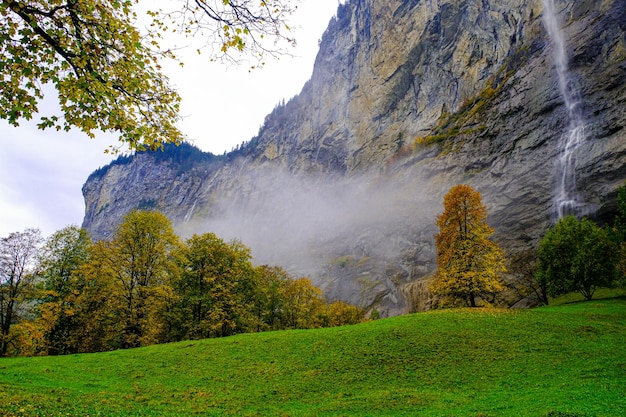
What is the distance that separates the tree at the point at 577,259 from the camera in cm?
4097

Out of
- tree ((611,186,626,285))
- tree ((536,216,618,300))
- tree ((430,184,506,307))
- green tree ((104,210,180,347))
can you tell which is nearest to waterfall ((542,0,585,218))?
tree ((536,216,618,300))

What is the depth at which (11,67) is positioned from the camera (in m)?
7.64

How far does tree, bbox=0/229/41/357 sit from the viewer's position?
104 ft

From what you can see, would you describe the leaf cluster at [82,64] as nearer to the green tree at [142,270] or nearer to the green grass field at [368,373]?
the green grass field at [368,373]

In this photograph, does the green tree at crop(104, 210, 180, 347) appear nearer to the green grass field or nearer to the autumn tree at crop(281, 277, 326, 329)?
the green grass field

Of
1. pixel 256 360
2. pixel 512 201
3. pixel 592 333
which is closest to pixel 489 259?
pixel 592 333

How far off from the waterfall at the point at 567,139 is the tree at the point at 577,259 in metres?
17.7

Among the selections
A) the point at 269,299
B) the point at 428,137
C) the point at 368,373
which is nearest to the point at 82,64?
the point at 368,373

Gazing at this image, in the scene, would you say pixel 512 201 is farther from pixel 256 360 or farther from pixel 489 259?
pixel 256 360

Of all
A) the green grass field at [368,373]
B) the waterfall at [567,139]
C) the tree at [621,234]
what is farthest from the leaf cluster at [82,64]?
the waterfall at [567,139]

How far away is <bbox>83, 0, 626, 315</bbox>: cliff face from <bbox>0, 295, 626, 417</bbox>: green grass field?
25.8 metres

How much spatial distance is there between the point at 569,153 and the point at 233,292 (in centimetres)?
6384

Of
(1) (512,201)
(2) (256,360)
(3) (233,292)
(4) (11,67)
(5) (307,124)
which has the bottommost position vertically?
(2) (256,360)

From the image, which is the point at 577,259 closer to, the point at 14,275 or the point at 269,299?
the point at 269,299
